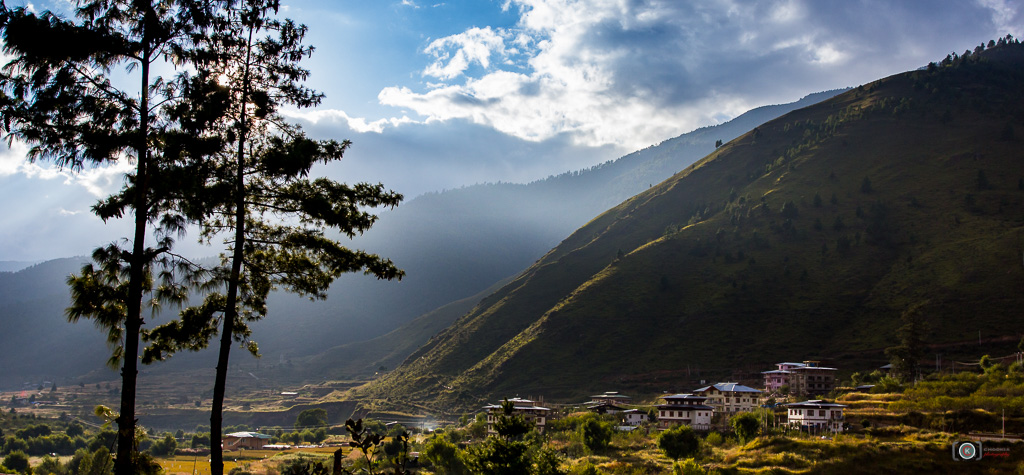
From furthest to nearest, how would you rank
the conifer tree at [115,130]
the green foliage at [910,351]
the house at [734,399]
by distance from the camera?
the house at [734,399] → the green foliage at [910,351] → the conifer tree at [115,130]

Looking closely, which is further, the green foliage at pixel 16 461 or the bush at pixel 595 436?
the green foliage at pixel 16 461

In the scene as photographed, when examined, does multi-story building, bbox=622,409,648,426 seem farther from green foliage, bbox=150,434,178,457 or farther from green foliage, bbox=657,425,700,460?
green foliage, bbox=150,434,178,457

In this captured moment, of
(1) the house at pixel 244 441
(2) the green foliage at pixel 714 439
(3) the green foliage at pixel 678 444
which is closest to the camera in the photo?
(3) the green foliage at pixel 678 444

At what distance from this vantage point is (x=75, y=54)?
41.2 feet

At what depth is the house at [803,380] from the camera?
285 ft

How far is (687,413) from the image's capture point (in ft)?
252

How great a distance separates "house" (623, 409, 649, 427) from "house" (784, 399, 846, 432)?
21.2 metres

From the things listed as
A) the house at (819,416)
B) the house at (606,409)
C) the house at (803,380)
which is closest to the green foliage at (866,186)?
the house at (803,380)

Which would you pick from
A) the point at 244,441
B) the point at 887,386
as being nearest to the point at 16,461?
the point at 244,441

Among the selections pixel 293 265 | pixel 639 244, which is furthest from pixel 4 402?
pixel 293 265

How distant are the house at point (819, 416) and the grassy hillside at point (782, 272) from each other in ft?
125

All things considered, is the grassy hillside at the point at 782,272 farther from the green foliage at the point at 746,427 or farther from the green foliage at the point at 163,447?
the green foliage at the point at 163,447

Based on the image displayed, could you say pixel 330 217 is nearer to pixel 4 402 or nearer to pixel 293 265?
pixel 293 265

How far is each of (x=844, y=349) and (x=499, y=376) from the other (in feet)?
Result: 183
